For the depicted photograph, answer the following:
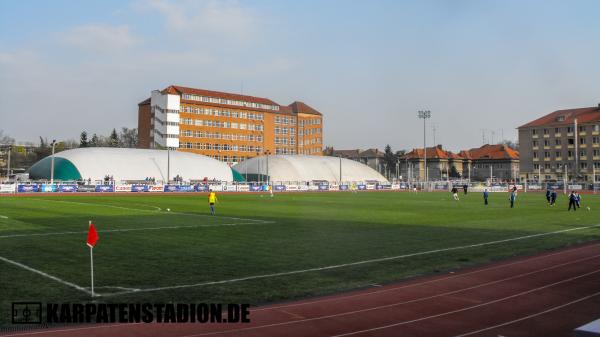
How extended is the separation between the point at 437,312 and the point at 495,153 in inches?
6570

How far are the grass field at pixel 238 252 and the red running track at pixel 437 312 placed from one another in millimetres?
1167

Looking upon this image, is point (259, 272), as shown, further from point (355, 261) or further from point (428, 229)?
point (428, 229)

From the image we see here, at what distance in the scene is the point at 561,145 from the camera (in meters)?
118

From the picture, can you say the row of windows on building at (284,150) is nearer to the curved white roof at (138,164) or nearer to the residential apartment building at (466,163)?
the curved white roof at (138,164)

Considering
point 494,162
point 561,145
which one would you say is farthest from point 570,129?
point 494,162

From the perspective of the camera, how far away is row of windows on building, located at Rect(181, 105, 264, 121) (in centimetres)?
12309

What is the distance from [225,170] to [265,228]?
82.1 meters

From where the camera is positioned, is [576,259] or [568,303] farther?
[576,259]

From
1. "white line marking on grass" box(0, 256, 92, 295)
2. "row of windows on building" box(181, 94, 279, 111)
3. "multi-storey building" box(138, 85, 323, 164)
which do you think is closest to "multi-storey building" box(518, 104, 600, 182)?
"multi-storey building" box(138, 85, 323, 164)

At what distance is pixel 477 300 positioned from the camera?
38.4ft

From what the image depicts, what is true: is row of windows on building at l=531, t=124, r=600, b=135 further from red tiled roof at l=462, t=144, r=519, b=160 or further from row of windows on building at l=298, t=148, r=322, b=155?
row of windows on building at l=298, t=148, r=322, b=155

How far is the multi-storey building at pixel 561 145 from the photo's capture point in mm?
112500

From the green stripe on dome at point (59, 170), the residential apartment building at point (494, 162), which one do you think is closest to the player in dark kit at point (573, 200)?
the green stripe on dome at point (59, 170)

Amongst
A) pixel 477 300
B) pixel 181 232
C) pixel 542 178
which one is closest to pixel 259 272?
pixel 477 300
